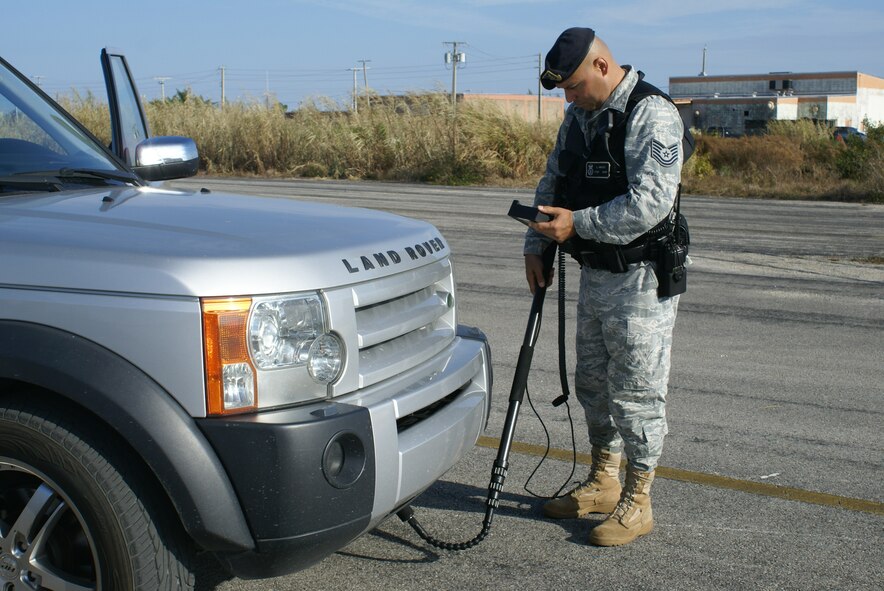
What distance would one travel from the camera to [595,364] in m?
4.07

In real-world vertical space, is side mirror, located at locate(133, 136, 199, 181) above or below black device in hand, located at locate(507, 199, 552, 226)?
above

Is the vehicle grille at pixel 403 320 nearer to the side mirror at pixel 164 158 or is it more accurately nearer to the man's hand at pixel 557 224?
the man's hand at pixel 557 224

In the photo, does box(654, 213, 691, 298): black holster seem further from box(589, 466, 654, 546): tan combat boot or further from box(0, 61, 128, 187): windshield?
box(0, 61, 128, 187): windshield

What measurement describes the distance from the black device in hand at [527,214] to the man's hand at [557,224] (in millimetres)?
16

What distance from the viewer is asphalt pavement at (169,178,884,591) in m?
3.58

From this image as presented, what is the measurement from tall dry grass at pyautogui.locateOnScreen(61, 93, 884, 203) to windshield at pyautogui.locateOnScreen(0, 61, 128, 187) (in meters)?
20.4

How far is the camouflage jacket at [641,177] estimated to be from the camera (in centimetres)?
368

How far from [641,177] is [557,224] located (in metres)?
0.36

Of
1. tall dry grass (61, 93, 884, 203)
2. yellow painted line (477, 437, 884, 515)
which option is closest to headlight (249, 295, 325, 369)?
yellow painted line (477, 437, 884, 515)

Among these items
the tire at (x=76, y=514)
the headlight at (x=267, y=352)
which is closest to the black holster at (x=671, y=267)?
the headlight at (x=267, y=352)

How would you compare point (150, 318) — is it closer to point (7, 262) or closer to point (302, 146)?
point (7, 262)

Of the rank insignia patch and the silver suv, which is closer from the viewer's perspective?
the silver suv

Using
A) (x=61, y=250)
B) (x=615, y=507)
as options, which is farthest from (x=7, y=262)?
(x=615, y=507)

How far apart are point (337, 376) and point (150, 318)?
0.54m
